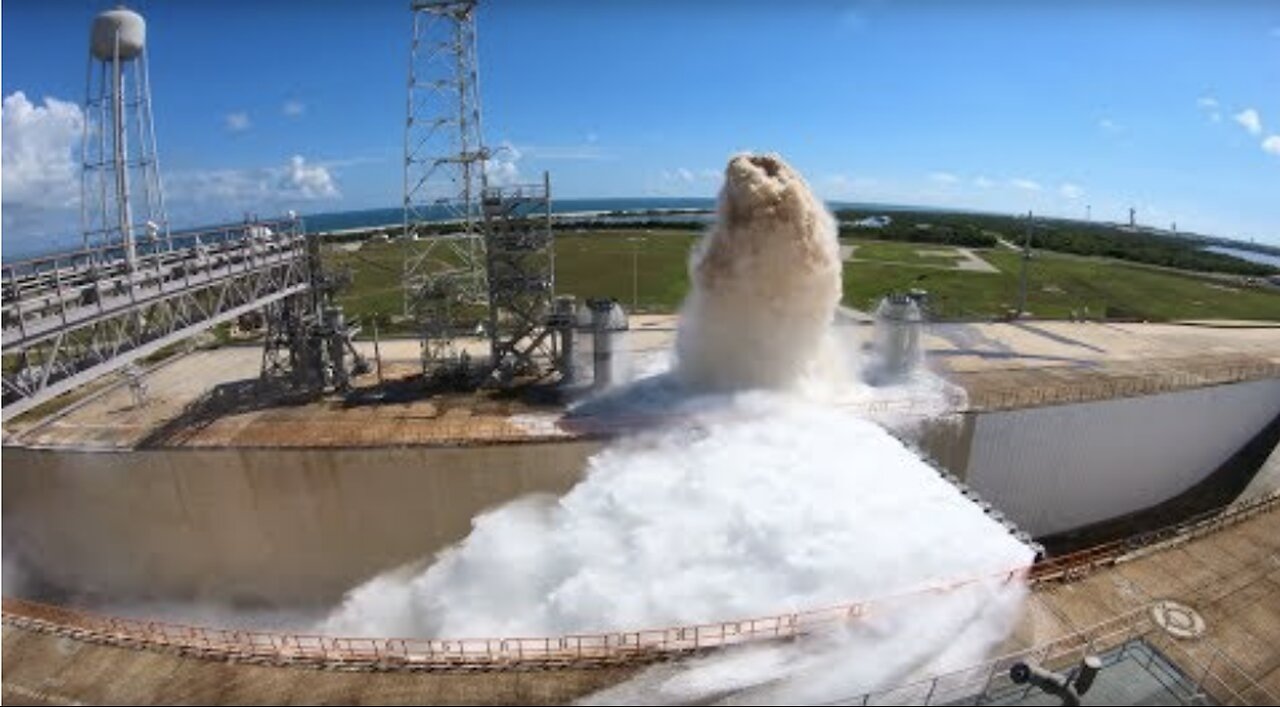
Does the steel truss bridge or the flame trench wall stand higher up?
the steel truss bridge

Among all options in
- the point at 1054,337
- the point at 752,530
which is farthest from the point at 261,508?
the point at 1054,337

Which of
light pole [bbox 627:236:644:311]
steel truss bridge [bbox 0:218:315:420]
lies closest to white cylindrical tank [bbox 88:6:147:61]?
steel truss bridge [bbox 0:218:315:420]

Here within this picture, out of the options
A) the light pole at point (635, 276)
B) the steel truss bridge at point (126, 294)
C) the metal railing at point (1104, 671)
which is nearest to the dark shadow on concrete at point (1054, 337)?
the light pole at point (635, 276)

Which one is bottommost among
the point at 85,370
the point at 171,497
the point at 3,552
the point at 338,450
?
the point at 3,552

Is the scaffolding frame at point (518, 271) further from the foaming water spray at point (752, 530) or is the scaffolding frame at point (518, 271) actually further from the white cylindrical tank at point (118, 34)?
the white cylindrical tank at point (118, 34)

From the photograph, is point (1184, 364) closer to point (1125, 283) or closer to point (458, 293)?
point (458, 293)

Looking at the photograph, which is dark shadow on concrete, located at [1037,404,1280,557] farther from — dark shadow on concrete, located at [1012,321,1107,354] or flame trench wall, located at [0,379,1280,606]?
dark shadow on concrete, located at [1012,321,1107,354]

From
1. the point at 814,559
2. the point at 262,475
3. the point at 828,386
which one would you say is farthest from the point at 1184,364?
the point at 262,475
